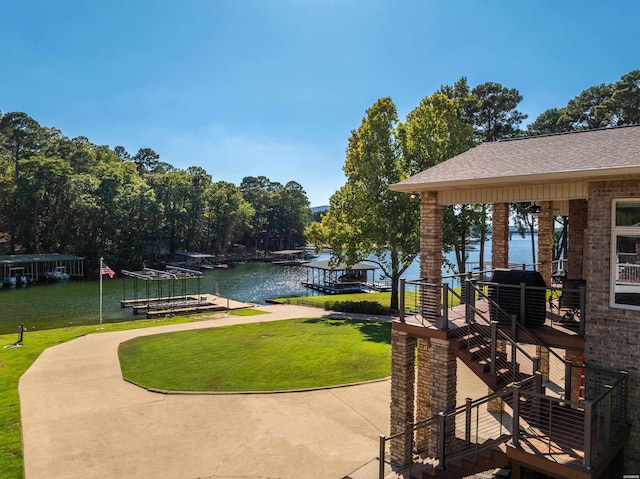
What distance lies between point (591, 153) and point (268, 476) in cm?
825

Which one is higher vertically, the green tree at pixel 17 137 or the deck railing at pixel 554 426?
the green tree at pixel 17 137

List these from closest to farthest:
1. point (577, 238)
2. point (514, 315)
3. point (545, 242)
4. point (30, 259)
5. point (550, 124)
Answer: point (514, 315)
point (577, 238)
point (545, 242)
point (550, 124)
point (30, 259)

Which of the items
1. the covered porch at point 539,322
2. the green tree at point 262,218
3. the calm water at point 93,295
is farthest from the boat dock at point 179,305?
the green tree at point 262,218

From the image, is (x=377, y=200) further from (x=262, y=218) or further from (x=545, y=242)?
(x=262, y=218)

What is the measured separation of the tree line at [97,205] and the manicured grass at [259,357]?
51.4 metres

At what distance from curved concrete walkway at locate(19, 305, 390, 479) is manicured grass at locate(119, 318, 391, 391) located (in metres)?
0.84

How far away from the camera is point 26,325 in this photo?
2616 centimetres

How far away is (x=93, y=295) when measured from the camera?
3991cm

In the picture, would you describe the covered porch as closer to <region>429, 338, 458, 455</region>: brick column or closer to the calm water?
<region>429, 338, 458, 455</region>: brick column

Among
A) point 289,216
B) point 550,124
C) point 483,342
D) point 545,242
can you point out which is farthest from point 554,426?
point 289,216

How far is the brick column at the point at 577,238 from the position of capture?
10.6m

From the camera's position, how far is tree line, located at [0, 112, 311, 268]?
62094 millimetres

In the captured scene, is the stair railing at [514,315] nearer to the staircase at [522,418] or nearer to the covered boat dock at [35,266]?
the staircase at [522,418]

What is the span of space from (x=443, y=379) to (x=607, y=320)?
8.94ft
